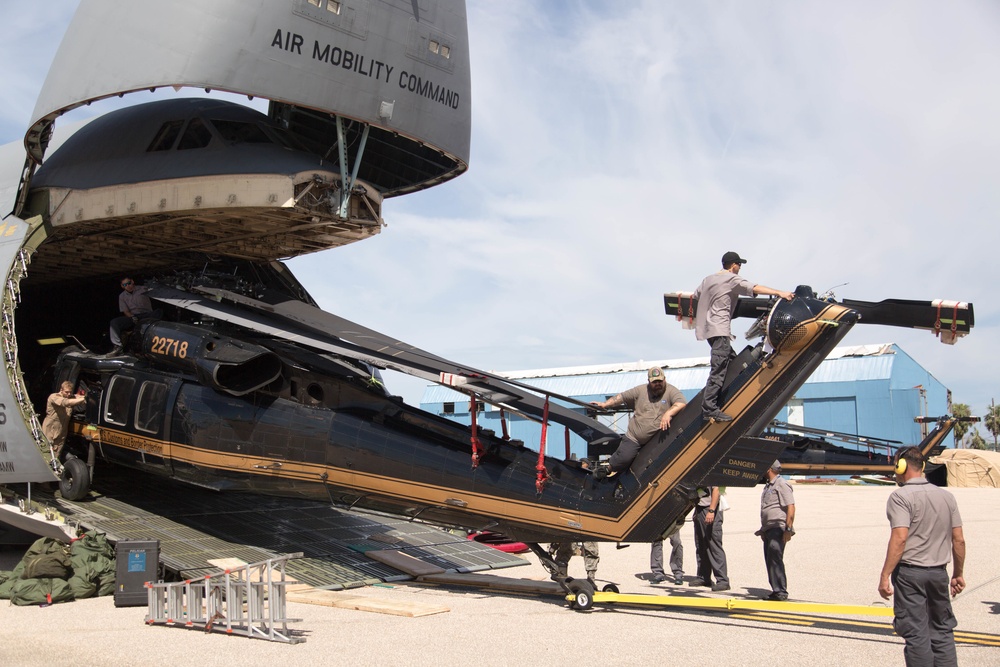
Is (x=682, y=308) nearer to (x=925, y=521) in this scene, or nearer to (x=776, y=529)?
Answer: (x=776, y=529)

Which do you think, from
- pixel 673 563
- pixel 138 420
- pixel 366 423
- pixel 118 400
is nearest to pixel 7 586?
pixel 138 420

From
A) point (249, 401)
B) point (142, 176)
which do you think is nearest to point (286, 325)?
point (249, 401)

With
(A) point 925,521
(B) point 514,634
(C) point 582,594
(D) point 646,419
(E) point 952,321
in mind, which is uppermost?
(E) point 952,321

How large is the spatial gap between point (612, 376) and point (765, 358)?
4703cm

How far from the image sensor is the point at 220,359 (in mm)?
11031

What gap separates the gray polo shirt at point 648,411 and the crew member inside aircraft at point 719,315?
1.83 feet

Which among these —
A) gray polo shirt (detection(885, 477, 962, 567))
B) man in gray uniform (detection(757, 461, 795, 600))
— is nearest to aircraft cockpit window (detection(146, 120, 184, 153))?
man in gray uniform (detection(757, 461, 795, 600))

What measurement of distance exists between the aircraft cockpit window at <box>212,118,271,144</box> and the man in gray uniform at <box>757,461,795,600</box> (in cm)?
861

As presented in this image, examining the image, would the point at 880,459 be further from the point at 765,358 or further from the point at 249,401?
the point at 249,401

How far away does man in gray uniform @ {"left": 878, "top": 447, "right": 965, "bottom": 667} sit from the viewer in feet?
19.3

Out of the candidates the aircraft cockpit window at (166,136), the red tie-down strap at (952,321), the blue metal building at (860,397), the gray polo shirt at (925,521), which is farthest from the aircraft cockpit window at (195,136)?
the blue metal building at (860,397)

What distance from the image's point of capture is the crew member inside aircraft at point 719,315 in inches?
352

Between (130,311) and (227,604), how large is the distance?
6602 mm

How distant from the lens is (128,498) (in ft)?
43.1
